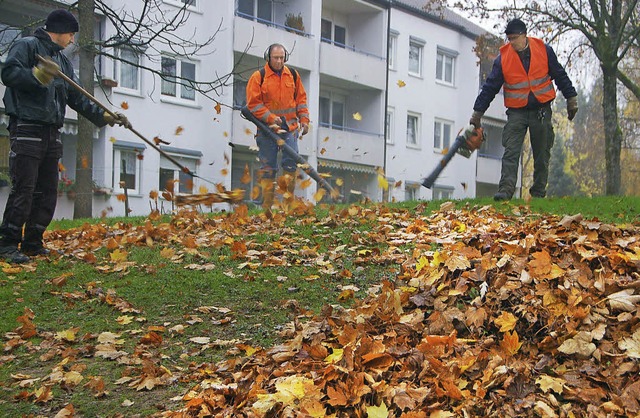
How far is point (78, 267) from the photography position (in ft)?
22.6

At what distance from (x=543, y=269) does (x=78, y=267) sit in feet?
13.7

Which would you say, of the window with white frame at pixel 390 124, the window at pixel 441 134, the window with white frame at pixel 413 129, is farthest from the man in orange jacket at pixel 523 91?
the window at pixel 441 134

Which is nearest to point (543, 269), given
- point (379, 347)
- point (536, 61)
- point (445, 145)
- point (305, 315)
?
point (379, 347)

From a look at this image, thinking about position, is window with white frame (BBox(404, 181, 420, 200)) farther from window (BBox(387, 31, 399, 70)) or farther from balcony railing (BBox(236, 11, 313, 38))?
balcony railing (BBox(236, 11, 313, 38))

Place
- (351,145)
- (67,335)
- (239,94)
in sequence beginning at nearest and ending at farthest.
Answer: (67,335)
(239,94)
(351,145)

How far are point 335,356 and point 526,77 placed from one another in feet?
22.1

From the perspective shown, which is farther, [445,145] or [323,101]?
[445,145]

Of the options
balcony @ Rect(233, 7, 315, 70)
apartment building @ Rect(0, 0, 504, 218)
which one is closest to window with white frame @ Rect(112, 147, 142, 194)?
apartment building @ Rect(0, 0, 504, 218)

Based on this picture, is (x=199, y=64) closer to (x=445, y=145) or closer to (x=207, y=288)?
(x=445, y=145)

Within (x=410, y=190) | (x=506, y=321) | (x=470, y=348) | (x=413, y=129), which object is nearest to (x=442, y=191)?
(x=410, y=190)

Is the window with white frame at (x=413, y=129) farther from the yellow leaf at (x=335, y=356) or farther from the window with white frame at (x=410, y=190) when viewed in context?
the yellow leaf at (x=335, y=356)

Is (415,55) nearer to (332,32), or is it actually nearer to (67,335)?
(332,32)

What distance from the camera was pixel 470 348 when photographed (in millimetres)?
3924

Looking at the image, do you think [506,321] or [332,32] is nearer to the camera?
[506,321]
